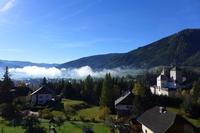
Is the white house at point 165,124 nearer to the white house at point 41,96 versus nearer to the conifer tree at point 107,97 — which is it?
the conifer tree at point 107,97

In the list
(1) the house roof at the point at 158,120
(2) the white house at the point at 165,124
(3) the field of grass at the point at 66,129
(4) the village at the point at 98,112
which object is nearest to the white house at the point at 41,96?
(4) the village at the point at 98,112

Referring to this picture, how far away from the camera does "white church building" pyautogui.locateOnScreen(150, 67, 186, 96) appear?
5585 inches

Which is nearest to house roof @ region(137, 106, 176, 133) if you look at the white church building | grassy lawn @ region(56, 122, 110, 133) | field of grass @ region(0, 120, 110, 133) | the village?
the village

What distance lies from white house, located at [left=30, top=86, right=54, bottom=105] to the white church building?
169 feet

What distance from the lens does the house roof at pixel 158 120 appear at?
175 ft

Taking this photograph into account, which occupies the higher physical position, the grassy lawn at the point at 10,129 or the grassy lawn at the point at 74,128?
the grassy lawn at the point at 10,129

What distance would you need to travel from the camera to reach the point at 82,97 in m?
118

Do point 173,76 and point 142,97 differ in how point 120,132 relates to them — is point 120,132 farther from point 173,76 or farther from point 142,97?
point 173,76

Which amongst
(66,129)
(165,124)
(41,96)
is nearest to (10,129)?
(66,129)

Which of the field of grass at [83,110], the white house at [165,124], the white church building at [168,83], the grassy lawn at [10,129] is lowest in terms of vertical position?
the field of grass at [83,110]

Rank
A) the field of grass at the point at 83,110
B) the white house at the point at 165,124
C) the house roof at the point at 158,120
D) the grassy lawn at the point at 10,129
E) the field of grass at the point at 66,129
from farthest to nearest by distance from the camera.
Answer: the field of grass at the point at 83,110 < the field of grass at the point at 66,129 < the grassy lawn at the point at 10,129 < the house roof at the point at 158,120 < the white house at the point at 165,124

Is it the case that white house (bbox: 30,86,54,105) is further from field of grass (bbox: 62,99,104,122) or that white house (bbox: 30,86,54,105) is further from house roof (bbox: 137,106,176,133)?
house roof (bbox: 137,106,176,133)

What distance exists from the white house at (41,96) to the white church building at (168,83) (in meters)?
51.6

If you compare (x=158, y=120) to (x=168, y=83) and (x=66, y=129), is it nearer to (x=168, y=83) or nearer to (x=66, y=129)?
(x=66, y=129)
